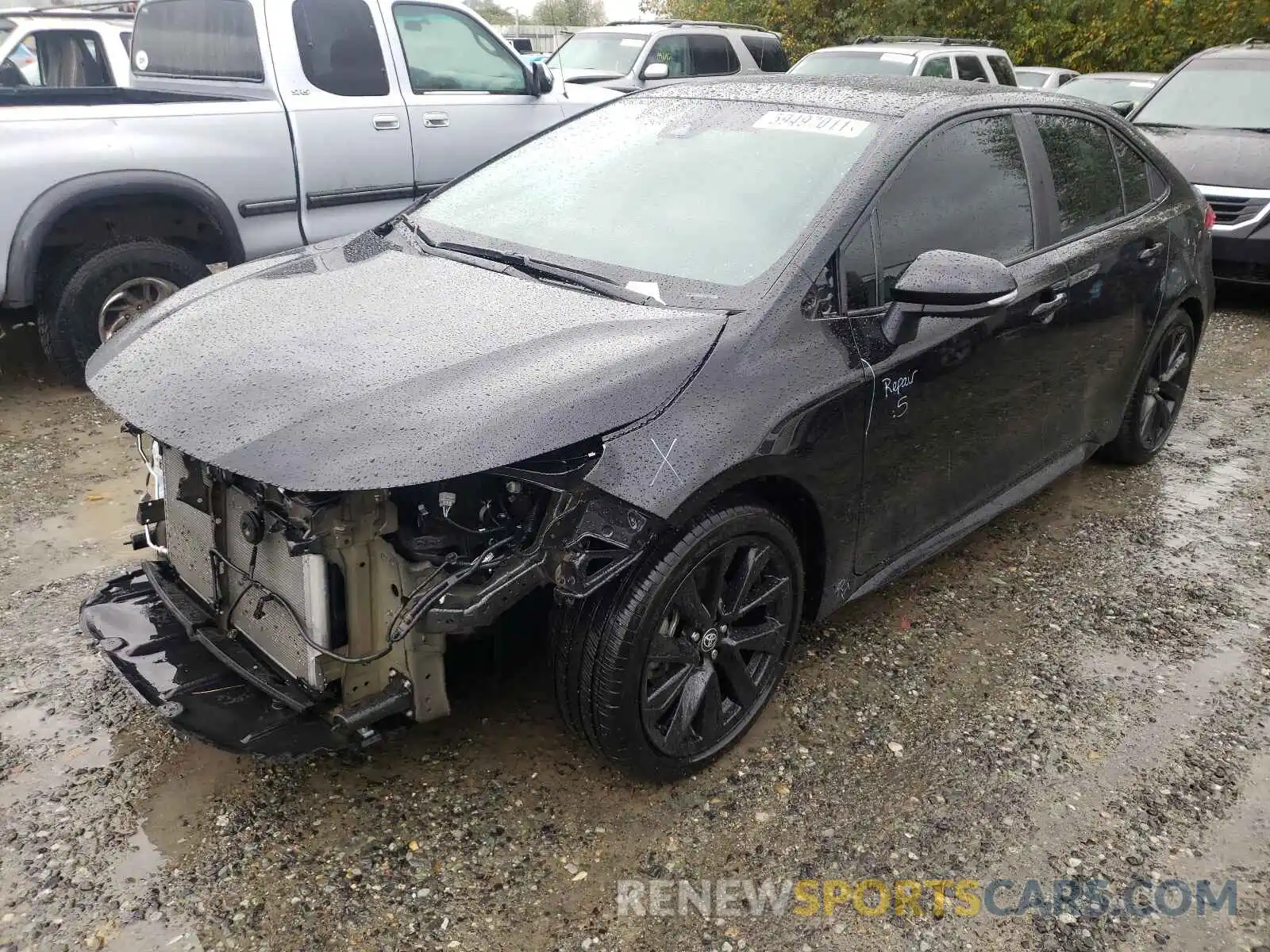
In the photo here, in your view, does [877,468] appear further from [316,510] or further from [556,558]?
[316,510]

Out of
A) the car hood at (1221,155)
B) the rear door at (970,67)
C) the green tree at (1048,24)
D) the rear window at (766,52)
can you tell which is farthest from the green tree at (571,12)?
the car hood at (1221,155)

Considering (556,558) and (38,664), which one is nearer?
(556,558)

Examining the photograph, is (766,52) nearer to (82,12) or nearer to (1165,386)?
(82,12)

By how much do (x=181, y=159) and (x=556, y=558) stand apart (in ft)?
13.5

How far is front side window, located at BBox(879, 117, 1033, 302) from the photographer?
309 centimetres

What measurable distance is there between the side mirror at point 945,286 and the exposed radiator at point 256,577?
66.5 inches

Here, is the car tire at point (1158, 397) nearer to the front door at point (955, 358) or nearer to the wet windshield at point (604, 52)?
the front door at point (955, 358)

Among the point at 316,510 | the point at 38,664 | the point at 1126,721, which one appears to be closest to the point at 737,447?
the point at 316,510

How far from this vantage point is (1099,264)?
12.8 ft

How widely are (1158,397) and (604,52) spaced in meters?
8.24

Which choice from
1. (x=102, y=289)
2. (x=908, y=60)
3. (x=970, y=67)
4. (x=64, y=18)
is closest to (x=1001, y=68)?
(x=970, y=67)

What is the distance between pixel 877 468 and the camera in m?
3.09

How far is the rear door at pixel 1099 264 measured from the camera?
3811 millimetres

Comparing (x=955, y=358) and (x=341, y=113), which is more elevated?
Answer: (x=341, y=113)
